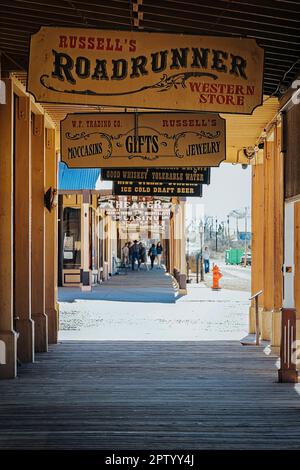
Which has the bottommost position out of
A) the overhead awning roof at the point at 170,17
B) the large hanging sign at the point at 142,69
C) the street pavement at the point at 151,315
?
the street pavement at the point at 151,315

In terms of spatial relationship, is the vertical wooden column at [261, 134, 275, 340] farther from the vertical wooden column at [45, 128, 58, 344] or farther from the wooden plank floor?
the vertical wooden column at [45, 128, 58, 344]

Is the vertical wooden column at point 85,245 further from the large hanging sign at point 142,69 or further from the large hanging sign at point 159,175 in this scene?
the large hanging sign at point 142,69

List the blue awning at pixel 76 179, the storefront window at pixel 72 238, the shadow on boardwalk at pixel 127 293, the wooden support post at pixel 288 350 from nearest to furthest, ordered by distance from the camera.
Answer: the wooden support post at pixel 288 350 < the shadow on boardwalk at pixel 127 293 < the blue awning at pixel 76 179 < the storefront window at pixel 72 238

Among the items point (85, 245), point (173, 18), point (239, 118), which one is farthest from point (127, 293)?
point (173, 18)

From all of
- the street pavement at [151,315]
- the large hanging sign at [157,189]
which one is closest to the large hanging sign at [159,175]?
the large hanging sign at [157,189]

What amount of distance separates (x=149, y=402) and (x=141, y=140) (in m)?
3.67

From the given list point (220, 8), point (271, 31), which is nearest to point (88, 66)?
point (220, 8)

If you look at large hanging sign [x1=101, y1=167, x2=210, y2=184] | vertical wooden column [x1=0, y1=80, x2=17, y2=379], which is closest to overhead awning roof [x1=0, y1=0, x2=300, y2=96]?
vertical wooden column [x1=0, y1=80, x2=17, y2=379]

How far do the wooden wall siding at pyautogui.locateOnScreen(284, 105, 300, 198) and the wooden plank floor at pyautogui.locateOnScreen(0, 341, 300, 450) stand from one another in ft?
8.25

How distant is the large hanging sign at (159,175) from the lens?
43.2ft

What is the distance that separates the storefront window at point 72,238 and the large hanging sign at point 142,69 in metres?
22.7

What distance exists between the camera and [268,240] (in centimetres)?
1404

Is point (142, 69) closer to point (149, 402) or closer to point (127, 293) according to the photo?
point (149, 402)

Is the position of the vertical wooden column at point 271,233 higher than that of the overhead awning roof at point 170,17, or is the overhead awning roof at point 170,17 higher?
the overhead awning roof at point 170,17
